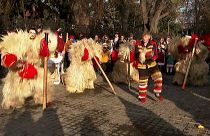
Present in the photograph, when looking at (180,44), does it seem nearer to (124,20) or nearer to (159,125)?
(159,125)

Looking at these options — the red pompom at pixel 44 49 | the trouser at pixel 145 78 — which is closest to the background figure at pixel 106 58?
the trouser at pixel 145 78

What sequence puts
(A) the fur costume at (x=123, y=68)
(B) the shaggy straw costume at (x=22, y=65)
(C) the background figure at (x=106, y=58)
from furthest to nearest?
1. (C) the background figure at (x=106, y=58)
2. (A) the fur costume at (x=123, y=68)
3. (B) the shaggy straw costume at (x=22, y=65)

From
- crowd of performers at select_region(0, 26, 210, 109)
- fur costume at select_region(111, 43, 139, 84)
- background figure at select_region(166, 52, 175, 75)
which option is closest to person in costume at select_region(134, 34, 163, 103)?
crowd of performers at select_region(0, 26, 210, 109)

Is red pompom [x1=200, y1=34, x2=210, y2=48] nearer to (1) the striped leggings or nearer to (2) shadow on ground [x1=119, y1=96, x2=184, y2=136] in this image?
(1) the striped leggings

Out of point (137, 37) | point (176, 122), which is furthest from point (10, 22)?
point (137, 37)

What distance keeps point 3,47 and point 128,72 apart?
18.7ft

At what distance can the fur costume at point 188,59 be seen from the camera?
548 inches

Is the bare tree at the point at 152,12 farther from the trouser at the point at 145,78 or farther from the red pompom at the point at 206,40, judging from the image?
the trouser at the point at 145,78

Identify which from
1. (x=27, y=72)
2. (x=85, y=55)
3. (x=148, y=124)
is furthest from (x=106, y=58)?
(x=148, y=124)

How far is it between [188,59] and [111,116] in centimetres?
576

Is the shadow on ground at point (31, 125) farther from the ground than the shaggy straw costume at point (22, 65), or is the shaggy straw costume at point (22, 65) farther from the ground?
the shaggy straw costume at point (22, 65)

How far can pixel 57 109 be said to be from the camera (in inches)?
396

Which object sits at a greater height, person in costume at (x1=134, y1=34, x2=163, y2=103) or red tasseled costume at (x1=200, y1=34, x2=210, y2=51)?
red tasseled costume at (x1=200, y1=34, x2=210, y2=51)

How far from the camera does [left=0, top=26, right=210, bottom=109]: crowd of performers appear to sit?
973 centimetres
